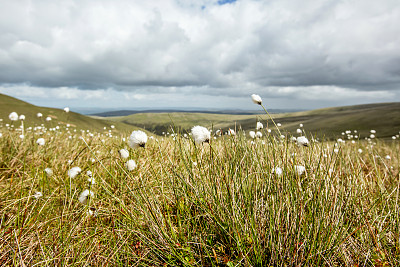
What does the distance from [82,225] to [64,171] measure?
1841 millimetres

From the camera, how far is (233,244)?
1.93m

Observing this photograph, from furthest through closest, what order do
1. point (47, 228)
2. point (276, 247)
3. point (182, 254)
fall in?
point (47, 228), point (182, 254), point (276, 247)

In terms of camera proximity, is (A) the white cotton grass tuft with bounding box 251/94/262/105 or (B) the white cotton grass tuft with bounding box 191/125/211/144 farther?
(A) the white cotton grass tuft with bounding box 251/94/262/105

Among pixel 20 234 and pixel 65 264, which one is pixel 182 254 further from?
pixel 20 234

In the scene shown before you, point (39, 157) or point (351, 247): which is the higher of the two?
point (39, 157)

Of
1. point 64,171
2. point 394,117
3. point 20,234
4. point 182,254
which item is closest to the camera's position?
point 182,254

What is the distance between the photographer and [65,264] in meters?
1.77

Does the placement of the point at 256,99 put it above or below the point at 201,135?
above

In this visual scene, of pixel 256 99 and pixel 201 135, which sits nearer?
pixel 201 135

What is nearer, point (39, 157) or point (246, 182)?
point (246, 182)

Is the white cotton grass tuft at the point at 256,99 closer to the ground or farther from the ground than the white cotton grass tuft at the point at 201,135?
farther from the ground

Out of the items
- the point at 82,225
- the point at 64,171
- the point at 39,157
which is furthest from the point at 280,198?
the point at 39,157

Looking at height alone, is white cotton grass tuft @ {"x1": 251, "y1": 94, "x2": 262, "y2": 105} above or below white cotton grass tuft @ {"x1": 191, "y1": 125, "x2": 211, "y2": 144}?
above

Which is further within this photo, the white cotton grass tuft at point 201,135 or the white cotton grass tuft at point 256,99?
the white cotton grass tuft at point 256,99
